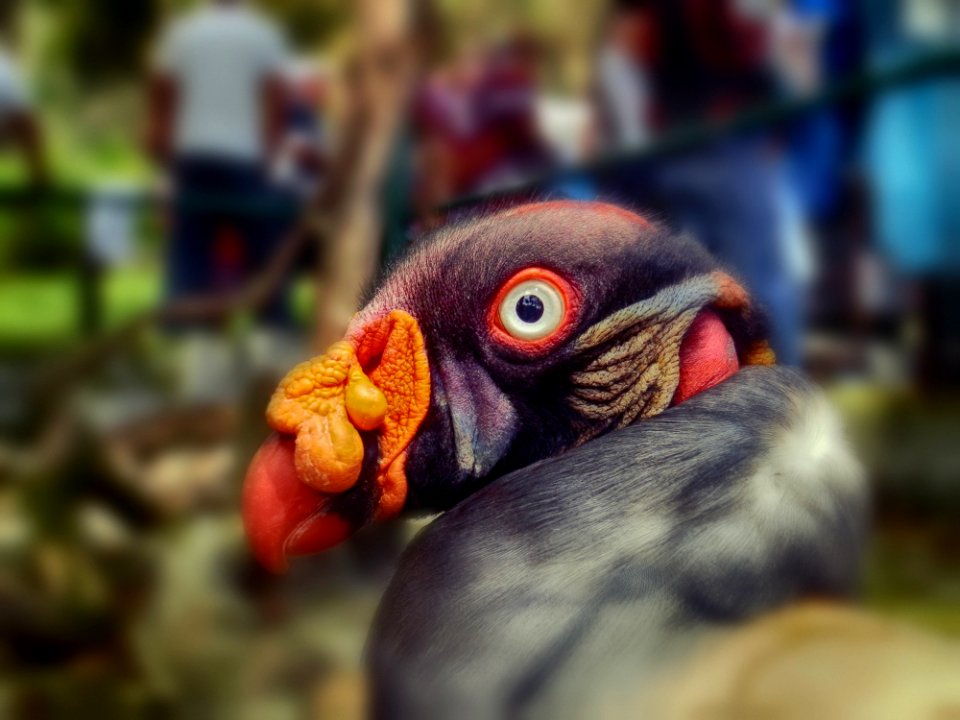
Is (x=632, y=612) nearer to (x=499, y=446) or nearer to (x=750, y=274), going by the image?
(x=499, y=446)

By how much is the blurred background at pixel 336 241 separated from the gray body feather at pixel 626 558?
0.10m

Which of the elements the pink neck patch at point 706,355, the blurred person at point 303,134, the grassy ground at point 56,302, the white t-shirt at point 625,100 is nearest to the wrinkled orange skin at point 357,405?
the pink neck patch at point 706,355

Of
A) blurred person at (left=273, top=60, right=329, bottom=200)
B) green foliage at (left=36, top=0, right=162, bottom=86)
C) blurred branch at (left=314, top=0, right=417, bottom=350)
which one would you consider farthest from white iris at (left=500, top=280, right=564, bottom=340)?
green foliage at (left=36, top=0, right=162, bottom=86)

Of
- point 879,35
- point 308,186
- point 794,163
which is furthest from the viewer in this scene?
point 308,186

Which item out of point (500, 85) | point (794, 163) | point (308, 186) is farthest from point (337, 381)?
point (308, 186)

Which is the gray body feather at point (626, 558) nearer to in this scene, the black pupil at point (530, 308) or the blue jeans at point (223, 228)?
the black pupil at point (530, 308)

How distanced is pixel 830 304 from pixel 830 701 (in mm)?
736

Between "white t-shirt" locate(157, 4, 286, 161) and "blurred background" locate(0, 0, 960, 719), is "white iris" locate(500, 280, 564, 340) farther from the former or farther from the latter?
"white t-shirt" locate(157, 4, 286, 161)

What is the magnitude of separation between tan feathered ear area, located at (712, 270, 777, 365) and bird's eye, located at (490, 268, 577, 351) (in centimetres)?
7

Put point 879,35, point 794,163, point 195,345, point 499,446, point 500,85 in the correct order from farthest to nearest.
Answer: point 195,345
point 500,85
point 879,35
point 794,163
point 499,446

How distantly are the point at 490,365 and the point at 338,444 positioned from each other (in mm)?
88

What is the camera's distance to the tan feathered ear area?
542 millimetres

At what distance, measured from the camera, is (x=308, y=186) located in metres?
2.24

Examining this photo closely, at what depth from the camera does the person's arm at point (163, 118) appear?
2668 mm
